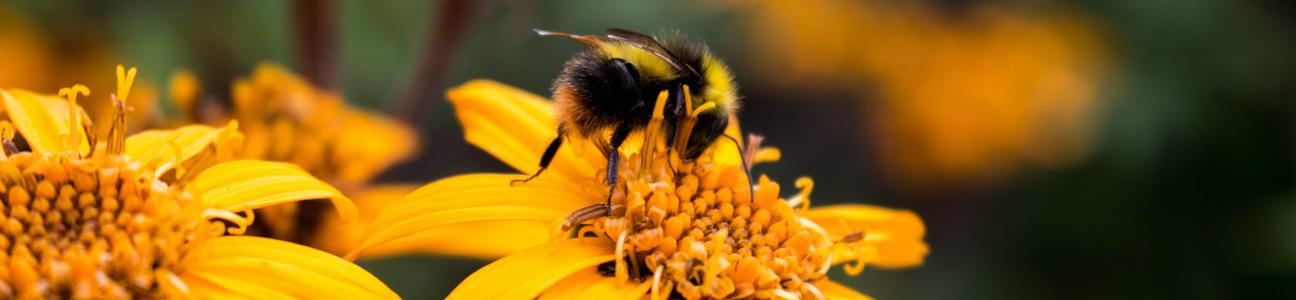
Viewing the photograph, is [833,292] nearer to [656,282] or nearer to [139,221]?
[656,282]

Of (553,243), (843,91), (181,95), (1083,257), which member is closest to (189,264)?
(553,243)

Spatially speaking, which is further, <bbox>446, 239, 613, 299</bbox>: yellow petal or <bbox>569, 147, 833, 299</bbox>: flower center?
<bbox>569, 147, 833, 299</bbox>: flower center

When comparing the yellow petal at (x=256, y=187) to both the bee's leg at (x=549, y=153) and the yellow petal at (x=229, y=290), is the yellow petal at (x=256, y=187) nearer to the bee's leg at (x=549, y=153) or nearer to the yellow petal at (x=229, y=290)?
the yellow petal at (x=229, y=290)

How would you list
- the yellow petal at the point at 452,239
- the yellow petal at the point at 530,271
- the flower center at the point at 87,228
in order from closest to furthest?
the flower center at the point at 87,228 → the yellow petal at the point at 530,271 → the yellow petal at the point at 452,239

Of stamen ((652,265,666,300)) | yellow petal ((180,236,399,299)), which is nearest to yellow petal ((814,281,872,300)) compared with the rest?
stamen ((652,265,666,300))

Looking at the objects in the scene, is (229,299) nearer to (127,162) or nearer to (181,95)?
(127,162)

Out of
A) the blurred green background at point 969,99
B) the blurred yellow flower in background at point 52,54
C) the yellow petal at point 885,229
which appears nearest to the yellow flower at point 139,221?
the yellow petal at point 885,229

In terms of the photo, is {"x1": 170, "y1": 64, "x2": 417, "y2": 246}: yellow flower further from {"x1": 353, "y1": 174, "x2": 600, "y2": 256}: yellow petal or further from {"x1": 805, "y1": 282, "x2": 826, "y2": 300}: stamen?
{"x1": 805, "y1": 282, "x2": 826, "y2": 300}: stamen
